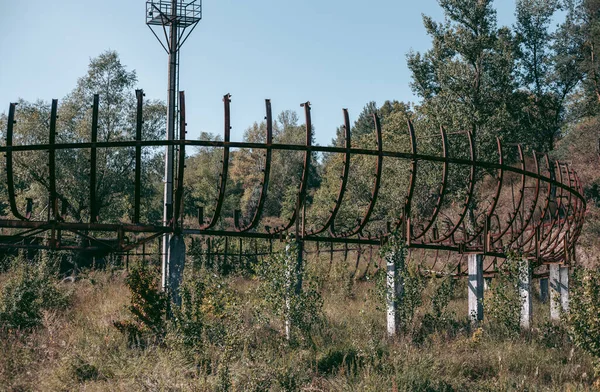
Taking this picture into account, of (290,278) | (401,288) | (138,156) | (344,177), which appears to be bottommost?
(401,288)

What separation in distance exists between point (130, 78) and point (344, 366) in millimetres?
26631

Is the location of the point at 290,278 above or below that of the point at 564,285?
above

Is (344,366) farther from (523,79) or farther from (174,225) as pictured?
(523,79)

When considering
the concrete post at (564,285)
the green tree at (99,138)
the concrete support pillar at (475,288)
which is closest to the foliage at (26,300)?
the concrete support pillar at (475,288)

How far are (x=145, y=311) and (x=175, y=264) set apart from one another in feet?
3.60

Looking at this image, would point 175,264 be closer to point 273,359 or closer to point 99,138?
point 273,359

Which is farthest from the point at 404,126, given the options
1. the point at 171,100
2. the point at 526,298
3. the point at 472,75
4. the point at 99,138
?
the point at 526,298

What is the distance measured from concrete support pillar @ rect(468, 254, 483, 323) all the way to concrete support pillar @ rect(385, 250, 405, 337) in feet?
7.32

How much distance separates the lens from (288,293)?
995 centimetres

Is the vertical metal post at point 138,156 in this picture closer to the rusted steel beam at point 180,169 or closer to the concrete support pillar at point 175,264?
the rusted steel beam at point 180,169

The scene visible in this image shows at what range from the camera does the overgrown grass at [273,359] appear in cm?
843

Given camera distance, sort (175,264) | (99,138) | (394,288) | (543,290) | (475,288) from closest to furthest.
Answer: (175,264) → (394,288) → (475,288) → (543,290) → (99,138)

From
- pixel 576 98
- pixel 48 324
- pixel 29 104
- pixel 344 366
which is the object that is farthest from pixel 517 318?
pixel 576 98

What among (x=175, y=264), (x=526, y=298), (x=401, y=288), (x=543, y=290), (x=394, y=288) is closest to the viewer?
(x=175, y=264)
